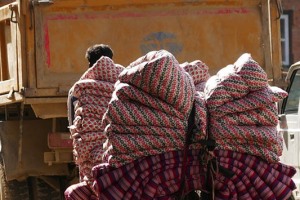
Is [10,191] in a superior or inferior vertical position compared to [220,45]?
inferior

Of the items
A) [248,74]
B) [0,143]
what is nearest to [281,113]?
[0,143]

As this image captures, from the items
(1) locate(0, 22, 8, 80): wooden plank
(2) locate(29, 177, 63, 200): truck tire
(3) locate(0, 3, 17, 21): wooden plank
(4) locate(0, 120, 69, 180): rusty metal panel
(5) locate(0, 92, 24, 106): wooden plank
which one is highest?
(3) locate(0, 3, 17, 21): wooden plank

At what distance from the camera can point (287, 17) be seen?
24.5 metres

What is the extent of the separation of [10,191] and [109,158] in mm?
5650

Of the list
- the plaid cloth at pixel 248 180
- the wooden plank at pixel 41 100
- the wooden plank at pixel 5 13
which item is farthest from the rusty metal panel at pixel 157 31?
the plaid cloth at pixel 248 180

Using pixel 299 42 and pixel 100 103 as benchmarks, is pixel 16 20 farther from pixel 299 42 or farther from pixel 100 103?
pixel 299 42

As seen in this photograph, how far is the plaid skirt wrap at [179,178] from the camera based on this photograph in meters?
4.77

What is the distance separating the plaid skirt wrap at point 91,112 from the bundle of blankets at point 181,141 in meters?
0.79

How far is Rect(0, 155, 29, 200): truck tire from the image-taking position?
10.2 m

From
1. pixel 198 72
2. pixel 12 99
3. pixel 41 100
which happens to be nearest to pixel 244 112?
pixel 198 72

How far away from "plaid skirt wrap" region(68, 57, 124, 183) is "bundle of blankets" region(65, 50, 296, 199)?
79 cm

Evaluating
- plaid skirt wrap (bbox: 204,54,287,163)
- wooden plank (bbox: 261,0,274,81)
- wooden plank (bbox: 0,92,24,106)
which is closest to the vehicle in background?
wooden plank (bbox: 261,0,274,81)

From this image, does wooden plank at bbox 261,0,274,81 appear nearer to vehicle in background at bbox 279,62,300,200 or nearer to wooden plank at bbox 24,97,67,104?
vehicle in background at bbox 279,62,300,200

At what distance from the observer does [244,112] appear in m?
4.94
